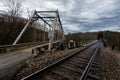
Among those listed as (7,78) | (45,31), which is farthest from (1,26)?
(7,78)

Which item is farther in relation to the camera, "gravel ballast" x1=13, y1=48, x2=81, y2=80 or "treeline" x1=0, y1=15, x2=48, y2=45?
"treeline" x1=0, y1=15, x2=48, y2=45

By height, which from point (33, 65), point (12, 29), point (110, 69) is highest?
point (12, 29)

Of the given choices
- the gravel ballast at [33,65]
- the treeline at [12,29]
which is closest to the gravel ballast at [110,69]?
the gravel ballast at [33,65]

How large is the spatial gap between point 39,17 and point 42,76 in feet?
52.1

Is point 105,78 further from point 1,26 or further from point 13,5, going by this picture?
point 13,5

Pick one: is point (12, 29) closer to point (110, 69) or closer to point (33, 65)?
→ point (33, 65)

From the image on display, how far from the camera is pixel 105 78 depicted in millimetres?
6340

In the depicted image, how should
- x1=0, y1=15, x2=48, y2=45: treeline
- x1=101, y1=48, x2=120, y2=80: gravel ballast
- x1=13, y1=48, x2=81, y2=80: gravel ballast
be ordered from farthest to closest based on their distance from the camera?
x1=0, y1=15, x2=48, y2=45: treeline
x1=101, y1=48, x2=120, y2=80: gravel ballast
x1=13, y1=48, x2=81, y2=80: gravel ballast

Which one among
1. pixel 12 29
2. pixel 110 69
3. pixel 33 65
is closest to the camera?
pixel 33 65

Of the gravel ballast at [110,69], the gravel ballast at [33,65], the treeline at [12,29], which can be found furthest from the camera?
the treeline at [12,29]

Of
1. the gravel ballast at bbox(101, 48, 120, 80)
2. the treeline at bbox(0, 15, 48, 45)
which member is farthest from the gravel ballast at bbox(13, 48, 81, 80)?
the treeline at bbox(0, 15, 48, 45)

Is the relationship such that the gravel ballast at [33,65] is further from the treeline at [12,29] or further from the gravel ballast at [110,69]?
the treeline at [12,29]

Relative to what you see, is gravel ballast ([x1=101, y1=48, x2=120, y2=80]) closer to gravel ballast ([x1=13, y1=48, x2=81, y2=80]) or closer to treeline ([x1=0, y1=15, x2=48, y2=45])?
gravel ballast ([x1=13, y1=48, x2=81, y2=80])

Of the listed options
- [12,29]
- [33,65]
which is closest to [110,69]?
[33,65]
